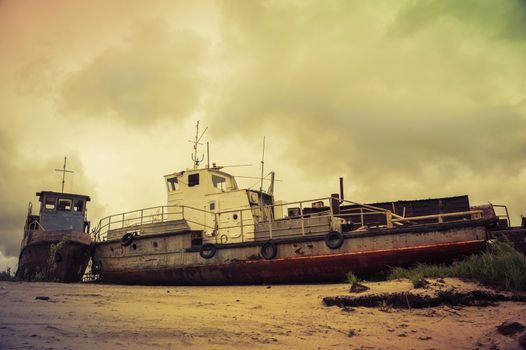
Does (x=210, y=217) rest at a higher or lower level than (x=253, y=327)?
higher

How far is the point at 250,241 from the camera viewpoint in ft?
41.5

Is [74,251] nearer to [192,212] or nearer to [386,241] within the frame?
[192,212]

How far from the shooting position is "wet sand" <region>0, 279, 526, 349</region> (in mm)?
4062

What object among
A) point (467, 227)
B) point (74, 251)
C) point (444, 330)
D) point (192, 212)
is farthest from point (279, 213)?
point (444, 330)

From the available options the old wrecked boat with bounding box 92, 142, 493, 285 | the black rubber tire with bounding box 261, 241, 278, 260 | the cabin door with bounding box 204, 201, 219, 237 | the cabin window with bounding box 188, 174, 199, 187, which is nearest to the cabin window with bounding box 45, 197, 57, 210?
the old wrecked boat with bounding box 92, 142, 493, 285

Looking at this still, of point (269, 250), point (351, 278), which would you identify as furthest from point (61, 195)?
point (351, 278)

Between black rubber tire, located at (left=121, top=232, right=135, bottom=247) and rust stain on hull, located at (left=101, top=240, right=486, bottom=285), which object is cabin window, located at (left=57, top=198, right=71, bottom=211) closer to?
black rubber tire, located at (left=121, top=232, right=135, bottom=247)

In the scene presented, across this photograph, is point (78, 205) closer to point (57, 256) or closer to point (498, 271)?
point (57, 256)

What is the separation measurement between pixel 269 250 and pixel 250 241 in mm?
835

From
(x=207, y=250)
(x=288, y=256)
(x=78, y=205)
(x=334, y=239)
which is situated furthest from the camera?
(x=78, y=205)

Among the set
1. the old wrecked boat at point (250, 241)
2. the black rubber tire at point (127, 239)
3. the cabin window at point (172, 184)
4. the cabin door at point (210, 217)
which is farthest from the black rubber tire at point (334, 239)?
the black rubber tire at point (127, 239)

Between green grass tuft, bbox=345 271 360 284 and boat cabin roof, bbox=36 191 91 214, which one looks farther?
boat cabin roof, bbox=36 191 91 214

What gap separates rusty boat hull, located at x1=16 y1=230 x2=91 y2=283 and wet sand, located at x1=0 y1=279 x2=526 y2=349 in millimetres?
8819

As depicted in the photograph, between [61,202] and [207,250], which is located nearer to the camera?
[207,250]
